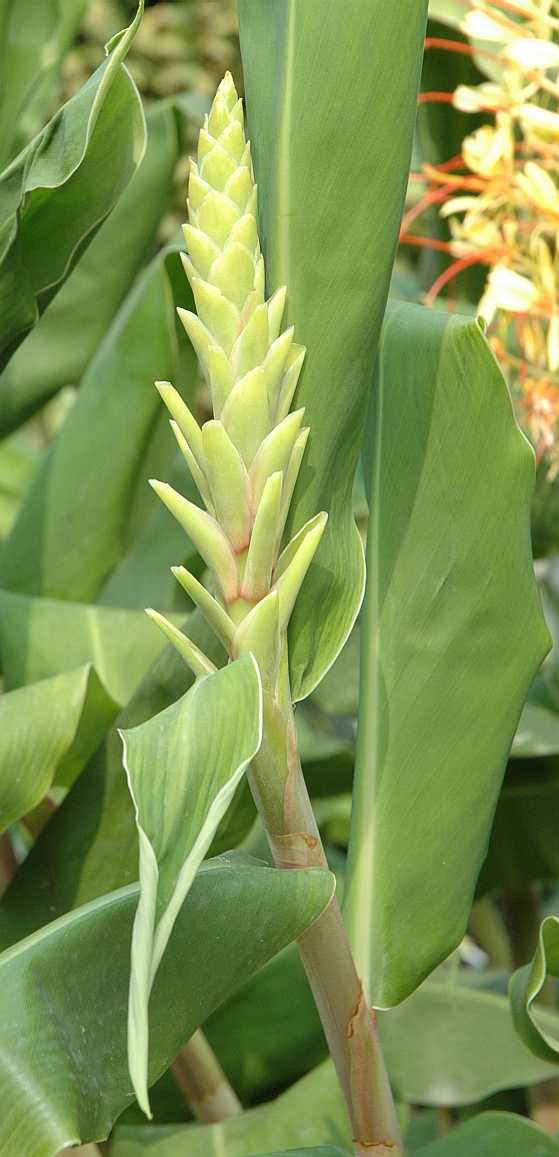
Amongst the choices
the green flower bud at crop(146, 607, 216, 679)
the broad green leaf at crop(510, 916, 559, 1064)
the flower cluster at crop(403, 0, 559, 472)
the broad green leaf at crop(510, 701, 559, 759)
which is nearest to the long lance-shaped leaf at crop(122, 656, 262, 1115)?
→ the green flower bud at crop(146, 607, 216, 679)

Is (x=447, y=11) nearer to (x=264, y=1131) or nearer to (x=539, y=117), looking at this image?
(x=539, y=117)

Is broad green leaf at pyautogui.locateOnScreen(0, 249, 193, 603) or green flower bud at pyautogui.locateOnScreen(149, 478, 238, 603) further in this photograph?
broad green leaf at pyautogui.locateOnScreen(0, 249, 193, 603)

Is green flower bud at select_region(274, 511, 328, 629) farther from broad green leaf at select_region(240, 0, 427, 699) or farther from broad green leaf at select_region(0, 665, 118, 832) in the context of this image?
broad green leaf at select_region(0, 665, 118, 832)

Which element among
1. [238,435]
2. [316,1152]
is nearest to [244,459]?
[238,435]

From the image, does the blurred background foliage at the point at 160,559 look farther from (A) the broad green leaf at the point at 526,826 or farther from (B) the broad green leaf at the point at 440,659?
(B) the broad green leaf at the point at 440,659

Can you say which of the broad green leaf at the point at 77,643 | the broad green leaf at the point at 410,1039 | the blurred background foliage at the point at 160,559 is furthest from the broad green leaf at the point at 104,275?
the broad green leaf at the point at 410,1039

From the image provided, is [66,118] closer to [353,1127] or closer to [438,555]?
[438,555]
